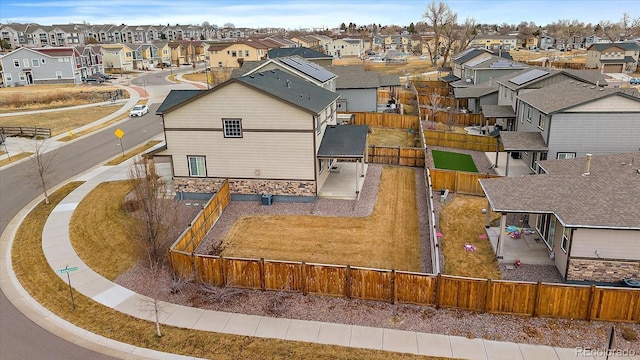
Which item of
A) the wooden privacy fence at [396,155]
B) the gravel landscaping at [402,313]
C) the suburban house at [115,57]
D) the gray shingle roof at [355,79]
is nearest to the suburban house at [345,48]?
the suburban house at [115,57]

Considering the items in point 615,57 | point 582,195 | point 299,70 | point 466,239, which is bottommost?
point 466,239

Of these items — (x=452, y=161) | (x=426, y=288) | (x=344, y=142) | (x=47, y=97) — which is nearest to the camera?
(x=426, y=288)

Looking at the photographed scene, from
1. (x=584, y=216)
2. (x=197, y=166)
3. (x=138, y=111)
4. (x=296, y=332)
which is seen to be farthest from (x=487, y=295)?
(x=138, y=111)

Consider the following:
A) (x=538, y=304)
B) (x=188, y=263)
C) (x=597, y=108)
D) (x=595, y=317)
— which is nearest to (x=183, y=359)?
(x=188, y=263)

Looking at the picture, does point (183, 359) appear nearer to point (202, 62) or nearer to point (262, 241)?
point (262, 241)

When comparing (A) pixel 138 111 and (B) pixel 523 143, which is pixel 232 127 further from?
(A) pixel 138 111

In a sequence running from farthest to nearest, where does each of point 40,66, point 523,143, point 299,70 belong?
point 40,66, point 299,70, point 523,143
